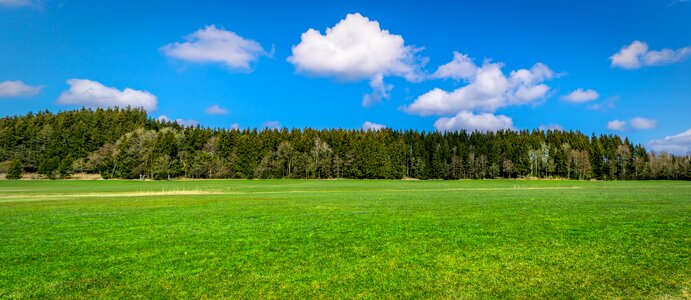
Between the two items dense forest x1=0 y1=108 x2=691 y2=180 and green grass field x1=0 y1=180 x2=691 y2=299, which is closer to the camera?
green grass field x1=0 y1=180 x2=691 y2=299

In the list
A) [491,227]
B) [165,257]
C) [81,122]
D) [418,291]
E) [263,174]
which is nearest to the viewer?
[418,291]

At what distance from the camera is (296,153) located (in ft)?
472

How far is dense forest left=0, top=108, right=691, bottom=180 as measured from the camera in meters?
135

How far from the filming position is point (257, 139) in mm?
144625

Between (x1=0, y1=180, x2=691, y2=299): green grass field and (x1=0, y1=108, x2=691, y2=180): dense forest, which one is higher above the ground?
(x1=0, y1=108, x2=691, y2=180): dense forest

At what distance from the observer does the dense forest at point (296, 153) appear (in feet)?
442

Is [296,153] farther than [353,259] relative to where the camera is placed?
Yes

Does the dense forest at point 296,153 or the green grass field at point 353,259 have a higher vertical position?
the dense forest at point 296,153

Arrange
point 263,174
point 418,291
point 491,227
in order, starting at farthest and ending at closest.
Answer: point 263,174, point 491,227, point 418,291

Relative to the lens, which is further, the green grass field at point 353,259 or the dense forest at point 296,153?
the dense forest at point 296,153

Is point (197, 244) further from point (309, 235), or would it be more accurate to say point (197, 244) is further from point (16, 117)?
point (16, 117)

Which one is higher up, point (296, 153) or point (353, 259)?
point (296, 153)

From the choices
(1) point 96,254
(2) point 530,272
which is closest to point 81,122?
(1) point 96,254

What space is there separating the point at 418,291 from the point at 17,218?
2524cm
